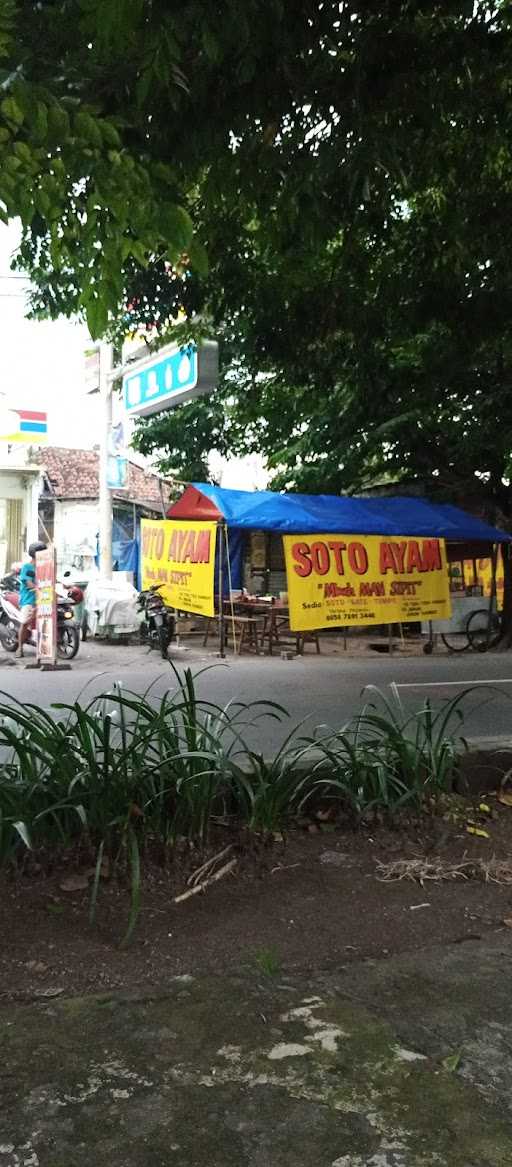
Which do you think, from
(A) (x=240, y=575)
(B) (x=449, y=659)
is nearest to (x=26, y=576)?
(A) (x=240, y=575)

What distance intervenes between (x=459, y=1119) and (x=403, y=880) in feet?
4.72

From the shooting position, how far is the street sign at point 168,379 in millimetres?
12172

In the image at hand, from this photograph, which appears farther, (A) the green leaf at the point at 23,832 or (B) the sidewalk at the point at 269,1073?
(A) the green leaf at the point at 23,832

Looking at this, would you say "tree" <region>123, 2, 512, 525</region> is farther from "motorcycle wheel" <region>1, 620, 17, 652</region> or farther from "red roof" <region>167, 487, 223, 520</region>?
"motorcycle wheel" <region>1, 620, 17, 652</region>

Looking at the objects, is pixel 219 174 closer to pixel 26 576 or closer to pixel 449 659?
pixel 26 576

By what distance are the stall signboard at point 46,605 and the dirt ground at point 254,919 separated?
8305 millimetres

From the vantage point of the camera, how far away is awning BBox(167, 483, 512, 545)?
1252 centimetres

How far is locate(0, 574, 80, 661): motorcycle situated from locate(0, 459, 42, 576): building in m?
14.1

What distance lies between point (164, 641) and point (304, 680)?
3220mm

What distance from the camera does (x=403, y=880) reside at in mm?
3334

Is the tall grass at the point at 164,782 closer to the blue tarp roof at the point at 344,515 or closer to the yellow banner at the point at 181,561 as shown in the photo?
the blue tarp roof at the point at 344,515

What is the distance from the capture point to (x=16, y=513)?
1117 inches

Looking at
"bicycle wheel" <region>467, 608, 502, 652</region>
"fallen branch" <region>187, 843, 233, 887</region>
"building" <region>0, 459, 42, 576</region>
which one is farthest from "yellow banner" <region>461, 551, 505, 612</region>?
"fallen branch" <region>187, 843, 233, 887</region>

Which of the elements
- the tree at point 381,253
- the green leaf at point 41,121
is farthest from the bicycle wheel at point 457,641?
the green leaf at point 41,121
